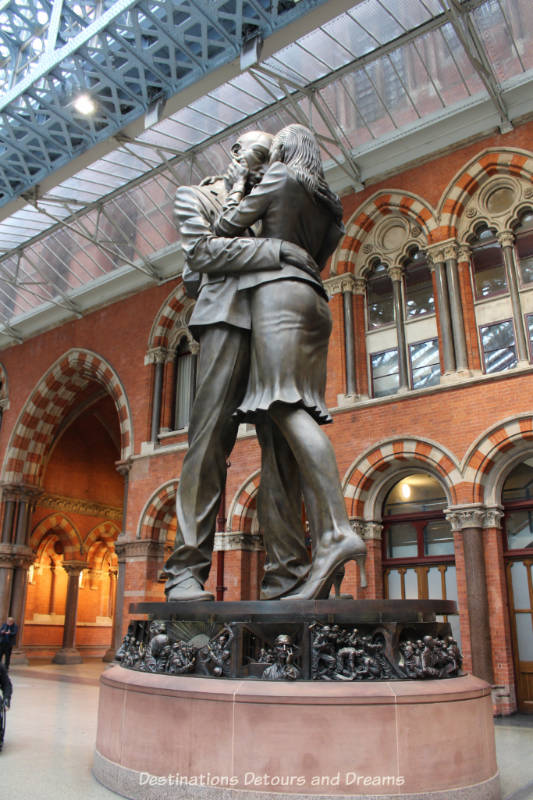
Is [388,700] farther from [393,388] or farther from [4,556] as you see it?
[4,556]

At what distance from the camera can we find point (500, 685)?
31.8 ft

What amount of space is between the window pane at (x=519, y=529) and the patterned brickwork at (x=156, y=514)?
698 cm

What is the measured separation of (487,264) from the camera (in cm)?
1166

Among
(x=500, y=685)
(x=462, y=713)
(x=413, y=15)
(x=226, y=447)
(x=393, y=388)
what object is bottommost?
(x=500, y=685)

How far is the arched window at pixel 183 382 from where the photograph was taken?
15.8 m

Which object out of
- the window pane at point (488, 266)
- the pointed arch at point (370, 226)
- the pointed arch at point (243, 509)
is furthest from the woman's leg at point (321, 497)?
the pointed arch at point (243, 509)

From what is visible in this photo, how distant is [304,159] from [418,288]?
9112 millimetres

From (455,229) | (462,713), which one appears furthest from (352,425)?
(462,713)

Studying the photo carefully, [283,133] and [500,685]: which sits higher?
[283,133]

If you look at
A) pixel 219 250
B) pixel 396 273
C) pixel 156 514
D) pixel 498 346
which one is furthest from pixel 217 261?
pixel 156 514

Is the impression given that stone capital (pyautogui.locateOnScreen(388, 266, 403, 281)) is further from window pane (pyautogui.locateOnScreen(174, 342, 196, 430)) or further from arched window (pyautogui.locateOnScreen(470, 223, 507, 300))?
window pane (pyautogui.locateOnScreen(174, 342, 196, 430))

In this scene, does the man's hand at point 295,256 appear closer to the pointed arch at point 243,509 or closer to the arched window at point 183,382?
the pointed arch at point 243,509

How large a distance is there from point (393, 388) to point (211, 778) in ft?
32.8

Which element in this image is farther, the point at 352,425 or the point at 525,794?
the point at 352,425
